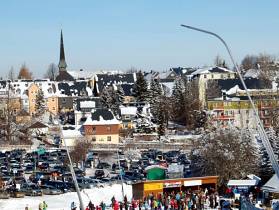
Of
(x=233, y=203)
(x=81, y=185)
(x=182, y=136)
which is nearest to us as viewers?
(x=233, y=203)

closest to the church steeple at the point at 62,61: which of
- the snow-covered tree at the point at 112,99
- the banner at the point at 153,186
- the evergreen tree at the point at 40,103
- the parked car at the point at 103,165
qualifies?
the evergreen tree at the point at 40,103

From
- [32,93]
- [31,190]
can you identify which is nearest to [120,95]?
[32,93]

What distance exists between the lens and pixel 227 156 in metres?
38.0

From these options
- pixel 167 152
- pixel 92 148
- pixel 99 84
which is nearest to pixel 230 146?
pixel 167 152

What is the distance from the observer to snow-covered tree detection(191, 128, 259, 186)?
37406mm

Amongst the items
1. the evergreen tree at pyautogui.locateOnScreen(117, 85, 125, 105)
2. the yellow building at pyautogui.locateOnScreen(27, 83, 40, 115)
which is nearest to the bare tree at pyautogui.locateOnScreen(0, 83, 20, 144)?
the yellow building at pyautogui.locateOnScreen(27, 83, 40, 115)

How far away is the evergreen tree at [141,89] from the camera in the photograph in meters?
89.9

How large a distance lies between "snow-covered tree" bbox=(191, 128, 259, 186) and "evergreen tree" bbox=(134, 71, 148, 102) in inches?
1907

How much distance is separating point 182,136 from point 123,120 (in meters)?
11.9

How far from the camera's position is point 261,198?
2969cm

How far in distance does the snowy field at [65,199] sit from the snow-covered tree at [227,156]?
5.01 metres

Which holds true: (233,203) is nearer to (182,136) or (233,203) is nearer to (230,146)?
(230,146)

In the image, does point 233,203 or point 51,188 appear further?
point 51,188

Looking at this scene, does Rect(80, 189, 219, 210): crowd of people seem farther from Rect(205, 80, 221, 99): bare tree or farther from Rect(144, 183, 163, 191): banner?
Rect(205, 80, 221, 99): bare tree
